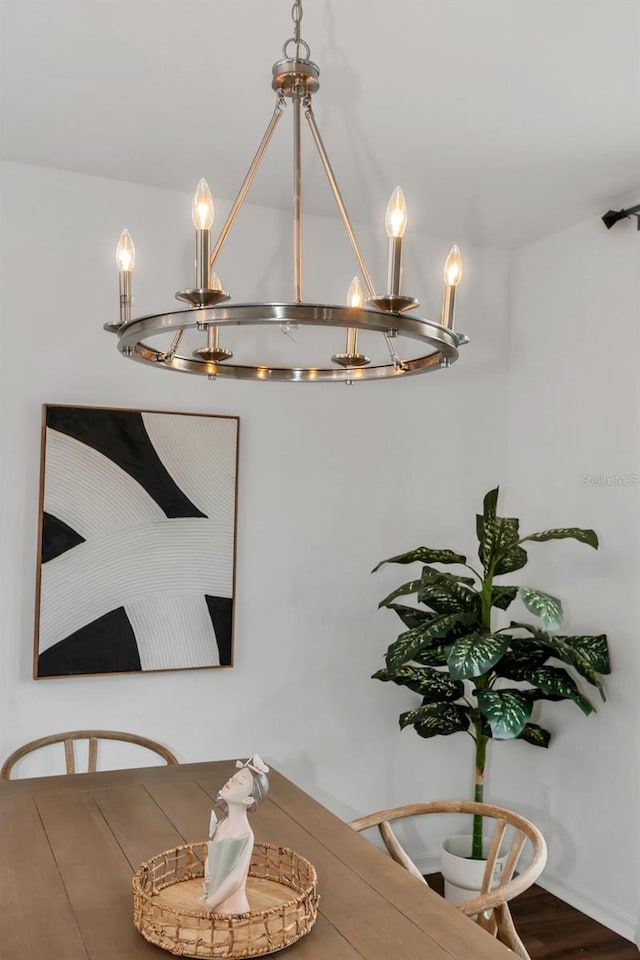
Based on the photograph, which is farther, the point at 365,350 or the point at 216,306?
the point at 365,350

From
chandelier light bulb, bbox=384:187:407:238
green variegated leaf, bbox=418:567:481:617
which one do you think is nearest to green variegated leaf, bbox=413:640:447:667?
green variegated leaf, bbox=418:567:481:617

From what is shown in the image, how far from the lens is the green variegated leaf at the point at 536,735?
3.24m

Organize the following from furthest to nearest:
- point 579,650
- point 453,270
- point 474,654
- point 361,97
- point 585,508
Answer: point 585,508, point 579,650, point 474,654, point 361,97, point 453,270

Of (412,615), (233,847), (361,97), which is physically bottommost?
(233,847)

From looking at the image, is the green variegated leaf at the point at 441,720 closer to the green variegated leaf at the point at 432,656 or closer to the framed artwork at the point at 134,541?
the green variegated leaf at the point at 432,656

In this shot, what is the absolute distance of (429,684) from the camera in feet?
10.6

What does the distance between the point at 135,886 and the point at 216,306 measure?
99 cm

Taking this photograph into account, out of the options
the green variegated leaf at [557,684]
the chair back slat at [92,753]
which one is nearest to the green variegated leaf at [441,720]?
the green variegated leaf at [557,684]

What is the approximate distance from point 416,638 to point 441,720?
0.37 m

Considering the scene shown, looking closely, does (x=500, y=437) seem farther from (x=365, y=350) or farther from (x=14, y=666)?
(x=14, y=666)

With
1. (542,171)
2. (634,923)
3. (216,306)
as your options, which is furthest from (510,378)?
(216,306)

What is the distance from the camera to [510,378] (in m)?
3.88

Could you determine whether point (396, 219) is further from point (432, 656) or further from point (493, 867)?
point (432, 656)

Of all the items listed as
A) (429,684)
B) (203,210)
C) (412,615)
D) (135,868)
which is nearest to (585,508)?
(412,615)
